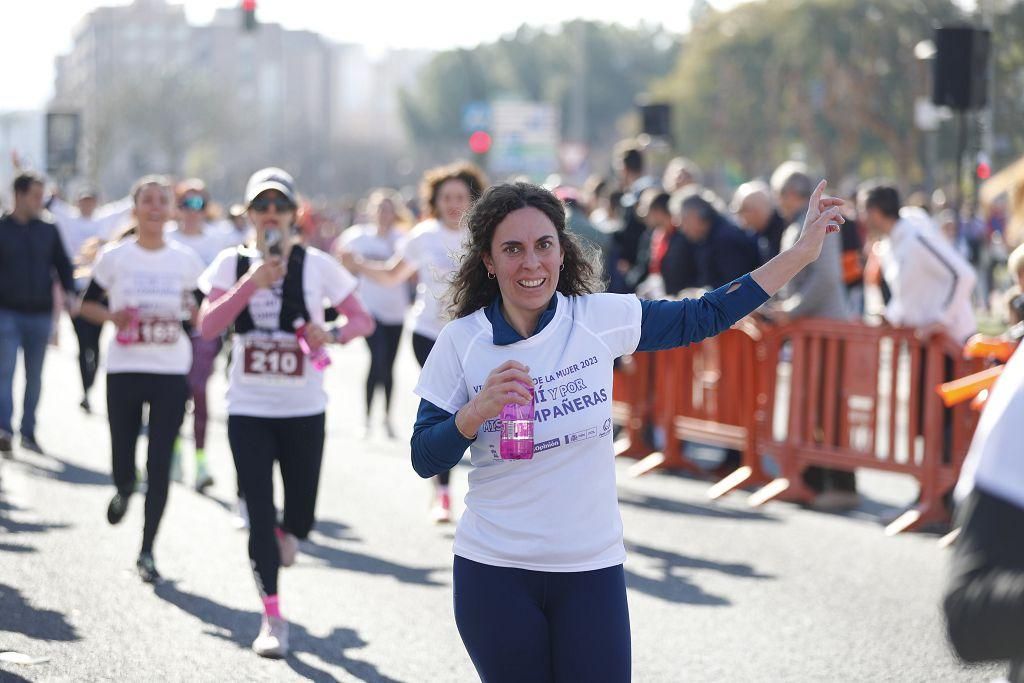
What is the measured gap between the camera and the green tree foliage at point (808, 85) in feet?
153

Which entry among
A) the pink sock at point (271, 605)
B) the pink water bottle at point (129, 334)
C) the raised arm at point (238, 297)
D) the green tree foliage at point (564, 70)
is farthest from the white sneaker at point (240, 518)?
the green tree foliage at point (564, 70)

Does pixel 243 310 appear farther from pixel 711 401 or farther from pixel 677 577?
pixel 711 401

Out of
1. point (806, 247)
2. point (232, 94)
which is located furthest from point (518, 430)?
point (232, 94)

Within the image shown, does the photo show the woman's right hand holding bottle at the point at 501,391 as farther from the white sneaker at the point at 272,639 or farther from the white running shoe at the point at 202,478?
the white running shoe at the point at 202,478

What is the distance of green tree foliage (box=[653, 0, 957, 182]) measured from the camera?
46.7m

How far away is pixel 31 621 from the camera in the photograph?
693cm

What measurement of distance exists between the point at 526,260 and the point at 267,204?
2768 millimetres

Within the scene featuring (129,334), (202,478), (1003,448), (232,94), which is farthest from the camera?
(232,94)

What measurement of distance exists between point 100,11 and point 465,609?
15841 centimetres

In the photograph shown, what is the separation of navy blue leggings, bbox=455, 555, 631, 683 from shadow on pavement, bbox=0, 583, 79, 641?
3.33m

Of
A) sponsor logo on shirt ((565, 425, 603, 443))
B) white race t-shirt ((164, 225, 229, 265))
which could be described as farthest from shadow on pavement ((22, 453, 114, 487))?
sponsor logo on shirt ((565, 425, 603, 443))

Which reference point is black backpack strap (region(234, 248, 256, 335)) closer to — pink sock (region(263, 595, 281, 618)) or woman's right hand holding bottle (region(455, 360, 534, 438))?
pink sock (region(263, 595, 281, 618))

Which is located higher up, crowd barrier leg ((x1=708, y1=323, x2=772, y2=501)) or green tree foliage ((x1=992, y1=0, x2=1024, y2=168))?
green tree foliage ((x1=992, y1=0, x2=1024, y2=168))

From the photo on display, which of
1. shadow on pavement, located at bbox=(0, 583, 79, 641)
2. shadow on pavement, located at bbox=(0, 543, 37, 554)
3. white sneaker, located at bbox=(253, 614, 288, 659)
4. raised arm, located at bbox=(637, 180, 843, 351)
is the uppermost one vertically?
raised arm, located at bbox=(637, 180, 843, 351)
